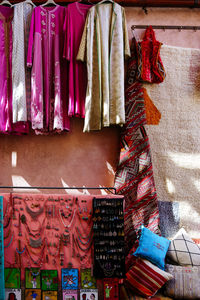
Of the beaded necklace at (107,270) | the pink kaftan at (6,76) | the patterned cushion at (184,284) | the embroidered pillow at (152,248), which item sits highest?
the pink kaftan at (6,76)

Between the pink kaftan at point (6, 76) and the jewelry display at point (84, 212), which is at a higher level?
the pink kaftan at point (6, 76)

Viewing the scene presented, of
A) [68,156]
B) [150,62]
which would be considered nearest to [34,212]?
[68,156]

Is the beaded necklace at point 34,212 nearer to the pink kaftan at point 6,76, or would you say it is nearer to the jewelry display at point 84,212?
the jewelry display at point 84,212

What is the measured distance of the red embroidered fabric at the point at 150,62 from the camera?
2619 mm

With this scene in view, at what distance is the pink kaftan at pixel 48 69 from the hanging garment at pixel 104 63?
8.7 inches

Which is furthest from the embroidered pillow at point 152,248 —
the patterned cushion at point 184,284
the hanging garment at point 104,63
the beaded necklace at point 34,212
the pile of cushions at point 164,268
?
the hanging garment at point 104,63

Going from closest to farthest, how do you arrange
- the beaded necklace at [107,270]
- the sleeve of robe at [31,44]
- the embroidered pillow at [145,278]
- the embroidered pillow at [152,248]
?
the beaded necklace at [107,270]
the embroidered pillow at [145,278]
the embroidered pillow at [152,248]
the sleeve of robe at [31,44]

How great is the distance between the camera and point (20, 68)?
2463mm

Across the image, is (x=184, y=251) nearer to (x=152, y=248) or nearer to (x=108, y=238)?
(x=152, y=248)

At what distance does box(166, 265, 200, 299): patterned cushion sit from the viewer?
2.08 metres

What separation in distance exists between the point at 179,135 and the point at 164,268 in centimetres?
119

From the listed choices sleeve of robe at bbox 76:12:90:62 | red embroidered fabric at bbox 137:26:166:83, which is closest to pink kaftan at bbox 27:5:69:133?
sleeve of robe at bbox 76:12:90:62

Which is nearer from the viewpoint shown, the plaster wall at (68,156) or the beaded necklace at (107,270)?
the beaded necklace at (107,270)

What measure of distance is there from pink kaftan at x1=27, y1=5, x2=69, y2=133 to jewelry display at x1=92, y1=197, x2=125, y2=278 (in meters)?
0.88
